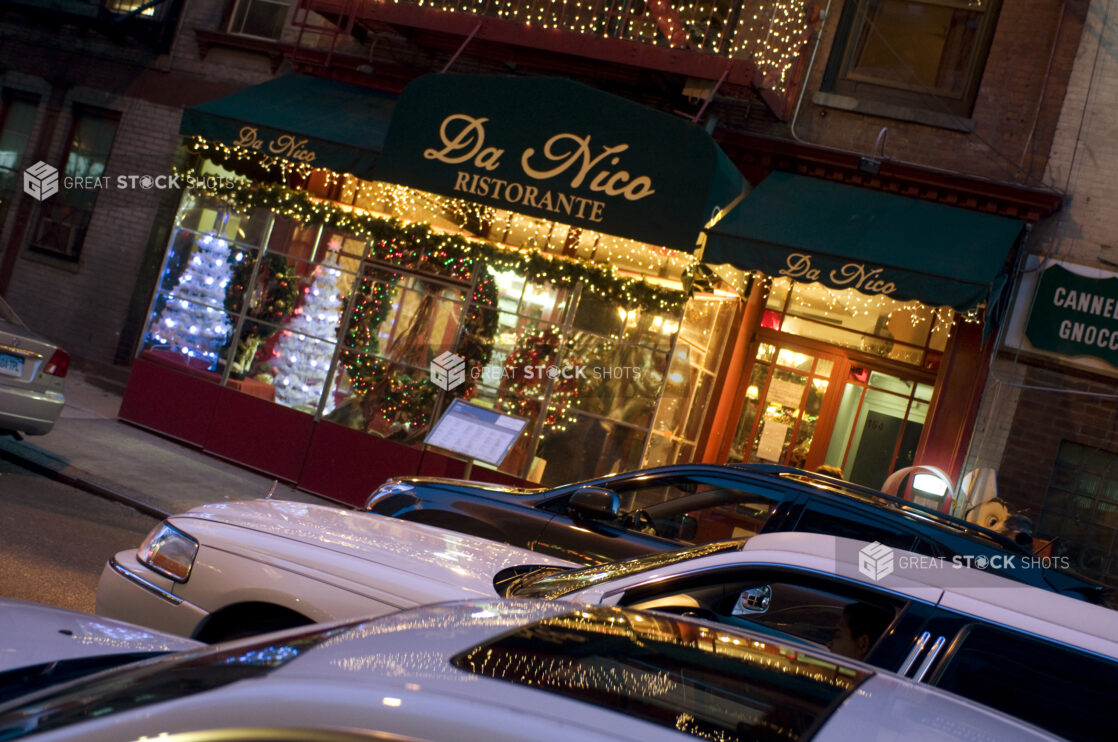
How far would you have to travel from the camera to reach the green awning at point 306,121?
38.4 ft

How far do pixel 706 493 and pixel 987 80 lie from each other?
25.5 feet

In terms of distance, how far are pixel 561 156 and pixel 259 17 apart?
21.6ft

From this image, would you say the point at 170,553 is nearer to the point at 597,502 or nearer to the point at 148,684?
the point at 597,502

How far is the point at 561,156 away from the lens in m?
10.7

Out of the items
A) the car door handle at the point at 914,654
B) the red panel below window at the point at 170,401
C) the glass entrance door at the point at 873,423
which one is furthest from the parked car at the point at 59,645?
the glass entrance door at the point at 873,423

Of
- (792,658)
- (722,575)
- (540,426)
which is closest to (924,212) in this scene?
(540,426)

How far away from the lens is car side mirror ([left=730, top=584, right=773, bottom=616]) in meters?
4.77

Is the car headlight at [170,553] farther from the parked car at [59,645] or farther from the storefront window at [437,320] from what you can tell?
the storefront window at [437,320]

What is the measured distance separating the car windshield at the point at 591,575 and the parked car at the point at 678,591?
0.01m

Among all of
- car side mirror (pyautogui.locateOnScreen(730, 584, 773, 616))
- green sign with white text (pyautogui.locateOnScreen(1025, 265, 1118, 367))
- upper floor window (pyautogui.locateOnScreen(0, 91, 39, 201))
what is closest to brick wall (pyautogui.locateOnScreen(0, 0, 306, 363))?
upper floor window (pyautogui.locateOnScreen(0, 91, 39, 201))

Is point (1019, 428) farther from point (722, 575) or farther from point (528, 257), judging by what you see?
point (722, 575)

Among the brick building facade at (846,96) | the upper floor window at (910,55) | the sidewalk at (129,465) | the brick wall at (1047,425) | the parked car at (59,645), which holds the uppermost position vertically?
the upper floor window at (910,55)

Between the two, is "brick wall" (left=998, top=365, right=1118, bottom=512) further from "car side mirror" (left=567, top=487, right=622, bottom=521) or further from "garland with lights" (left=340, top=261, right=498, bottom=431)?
"car side mirror" (left=567, top=487, right=622, bottom=521)

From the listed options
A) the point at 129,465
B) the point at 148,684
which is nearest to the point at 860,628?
the point at 148,684
